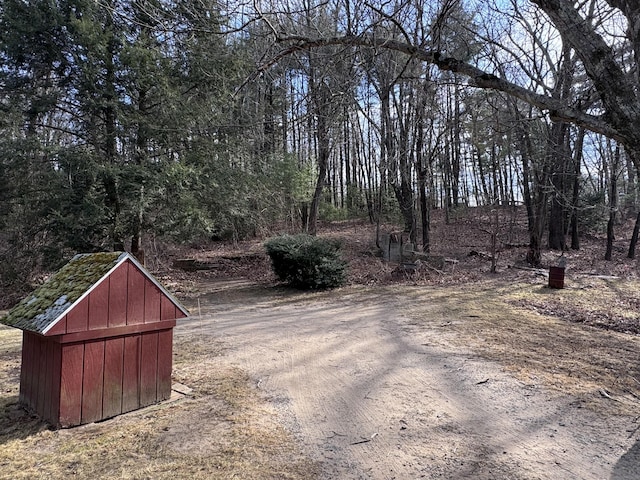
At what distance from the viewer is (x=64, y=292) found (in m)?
4.04

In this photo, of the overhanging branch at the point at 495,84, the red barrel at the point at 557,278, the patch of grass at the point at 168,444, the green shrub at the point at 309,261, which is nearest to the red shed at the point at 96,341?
the patch of grass at the point at 168,444

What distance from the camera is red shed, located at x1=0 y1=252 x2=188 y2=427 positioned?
3736 millimetres

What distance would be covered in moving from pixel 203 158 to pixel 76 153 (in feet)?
10.9

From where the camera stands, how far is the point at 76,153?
423 inches

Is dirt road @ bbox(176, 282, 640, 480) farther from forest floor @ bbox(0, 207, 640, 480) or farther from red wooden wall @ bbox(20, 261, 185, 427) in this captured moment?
red wooden wall @ bbox(20, 261, 185, 427)

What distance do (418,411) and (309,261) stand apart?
8.13m

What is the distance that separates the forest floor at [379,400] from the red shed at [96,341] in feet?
0.71

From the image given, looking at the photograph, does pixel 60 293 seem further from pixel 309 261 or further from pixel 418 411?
pixel 309 261

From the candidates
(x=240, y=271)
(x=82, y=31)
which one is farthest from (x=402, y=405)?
(x=240, y=271)

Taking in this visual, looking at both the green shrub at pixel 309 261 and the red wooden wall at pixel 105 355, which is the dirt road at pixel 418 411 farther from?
the green shrub at pixel 309 261

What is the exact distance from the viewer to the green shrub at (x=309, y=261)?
12.0 metres

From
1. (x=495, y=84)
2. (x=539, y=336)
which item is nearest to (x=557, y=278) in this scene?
(x=539, y=336)

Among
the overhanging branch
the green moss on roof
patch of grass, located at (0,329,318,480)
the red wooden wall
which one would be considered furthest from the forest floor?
the overhanging branch

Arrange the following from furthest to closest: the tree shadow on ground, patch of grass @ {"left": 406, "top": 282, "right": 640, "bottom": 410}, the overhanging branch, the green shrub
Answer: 1. the green shrub
2. patch of grass @ {"left": 406, "top": 282, "right": 640, "bottom": 410}
3. the overhanging branch
4. the tree shadow on ground
